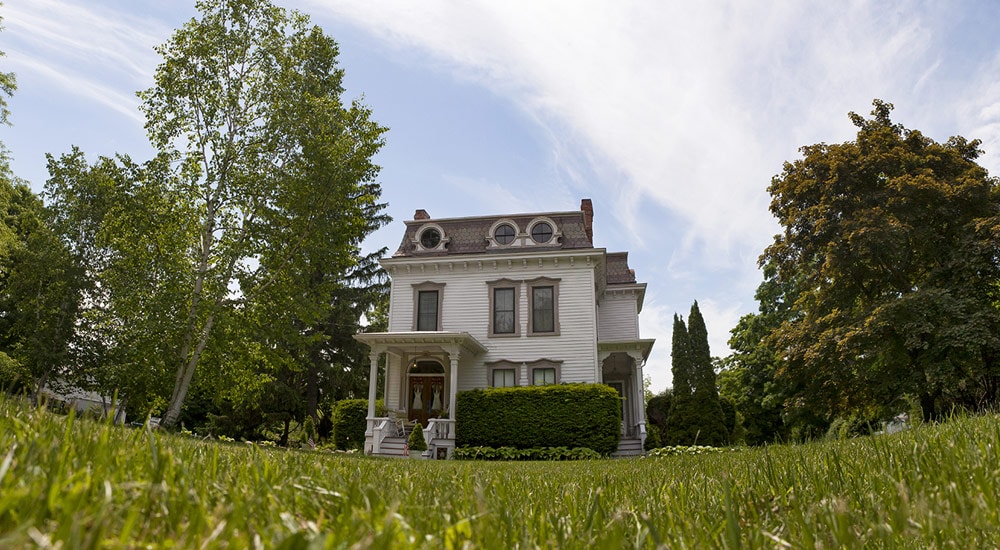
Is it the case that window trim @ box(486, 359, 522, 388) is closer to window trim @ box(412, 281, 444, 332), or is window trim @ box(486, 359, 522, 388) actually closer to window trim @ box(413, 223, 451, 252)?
window trim @ box(412, 281, 444, 332)

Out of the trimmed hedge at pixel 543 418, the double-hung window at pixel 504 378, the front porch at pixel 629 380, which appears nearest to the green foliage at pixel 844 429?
the front porch at pixel 629 380

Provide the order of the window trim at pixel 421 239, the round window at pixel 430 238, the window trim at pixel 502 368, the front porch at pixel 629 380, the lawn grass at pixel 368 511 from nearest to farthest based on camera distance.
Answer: the lawn grass at pixel 368 511 → the front porch at pixel 629 380 → the window trim at pixel 502 368 → the window trim at pixel 421 239 → the round window at pixel 430 238

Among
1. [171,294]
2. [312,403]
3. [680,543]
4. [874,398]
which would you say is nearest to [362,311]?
[312,403]

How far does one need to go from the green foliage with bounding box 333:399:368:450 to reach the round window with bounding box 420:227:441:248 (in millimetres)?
6884

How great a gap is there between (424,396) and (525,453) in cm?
571

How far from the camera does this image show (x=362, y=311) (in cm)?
3234

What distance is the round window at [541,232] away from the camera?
24375mm

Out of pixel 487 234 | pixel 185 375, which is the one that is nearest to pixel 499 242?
pixel 487 234

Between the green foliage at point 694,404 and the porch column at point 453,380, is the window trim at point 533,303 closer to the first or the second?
the porch column at point 453,380

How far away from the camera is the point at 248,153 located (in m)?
14.7

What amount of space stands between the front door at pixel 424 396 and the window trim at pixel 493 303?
2762 millimetres

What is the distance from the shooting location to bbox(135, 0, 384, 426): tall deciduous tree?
14.2m

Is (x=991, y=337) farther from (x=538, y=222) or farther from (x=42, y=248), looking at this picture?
(x=42, y=248)

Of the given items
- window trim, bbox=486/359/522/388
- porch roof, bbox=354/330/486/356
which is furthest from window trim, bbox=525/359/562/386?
porch roof, bbox=354/330/486/356
